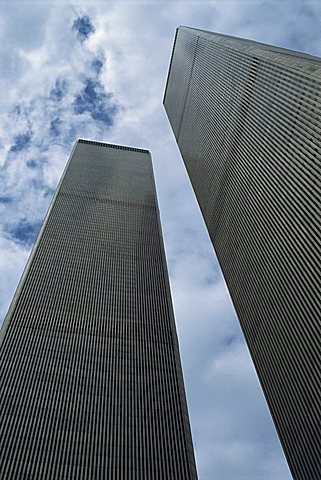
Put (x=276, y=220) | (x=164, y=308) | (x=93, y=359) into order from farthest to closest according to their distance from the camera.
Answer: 1. (x=164, y=308)
2. (x=93, y=359)
3. (x=276, y=220)

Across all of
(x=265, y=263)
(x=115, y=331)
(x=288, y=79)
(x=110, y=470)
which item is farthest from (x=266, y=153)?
(x=110, y=470)

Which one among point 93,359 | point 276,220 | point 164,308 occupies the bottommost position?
point 93,359

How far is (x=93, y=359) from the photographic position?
8312 centimetres

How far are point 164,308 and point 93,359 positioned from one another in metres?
22.3

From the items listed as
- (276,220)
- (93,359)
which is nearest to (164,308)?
(93,359)

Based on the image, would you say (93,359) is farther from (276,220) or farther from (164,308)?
(276,220)

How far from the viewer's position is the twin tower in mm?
64438

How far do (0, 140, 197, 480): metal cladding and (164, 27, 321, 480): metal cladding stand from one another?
1626 centimetres

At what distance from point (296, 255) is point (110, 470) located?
40.2m

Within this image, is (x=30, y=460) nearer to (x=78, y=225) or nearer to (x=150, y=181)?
(x=78, y=225)

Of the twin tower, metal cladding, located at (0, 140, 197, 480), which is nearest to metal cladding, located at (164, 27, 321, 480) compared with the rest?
the twin tower

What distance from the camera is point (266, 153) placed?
3324 inches

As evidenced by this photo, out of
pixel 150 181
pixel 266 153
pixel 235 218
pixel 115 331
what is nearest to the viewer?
pixel 266 153

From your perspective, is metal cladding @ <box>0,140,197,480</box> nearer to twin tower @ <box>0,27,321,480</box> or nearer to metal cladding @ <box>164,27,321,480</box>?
twin tower @ <box>0,27,321,480</box>
